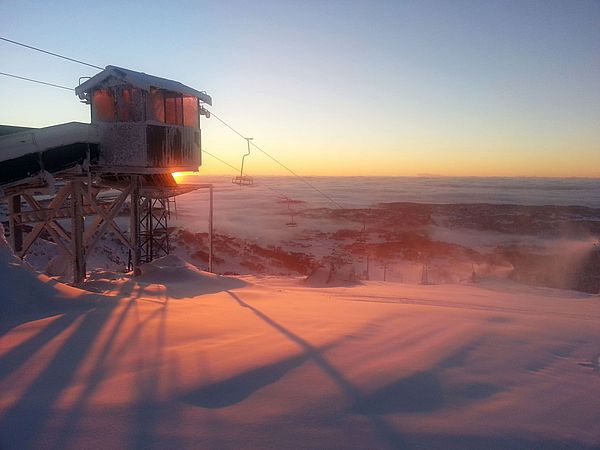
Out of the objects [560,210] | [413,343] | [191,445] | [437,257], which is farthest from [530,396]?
[560,210]

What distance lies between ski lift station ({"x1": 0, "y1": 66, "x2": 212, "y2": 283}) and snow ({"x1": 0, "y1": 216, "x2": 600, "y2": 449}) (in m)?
7.04

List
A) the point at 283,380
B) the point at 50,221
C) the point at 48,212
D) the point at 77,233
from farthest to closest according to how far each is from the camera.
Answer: the point at 50,221, the point at 48,212, the point at 77,233, the point at 283,380

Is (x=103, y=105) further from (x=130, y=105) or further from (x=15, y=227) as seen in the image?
(x=15, y=227)

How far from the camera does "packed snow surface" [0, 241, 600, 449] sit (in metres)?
2.81

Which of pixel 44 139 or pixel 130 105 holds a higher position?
pixel 130 105

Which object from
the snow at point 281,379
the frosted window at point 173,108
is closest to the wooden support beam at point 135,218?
the frosted window at point 173,108

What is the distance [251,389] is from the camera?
348 cm

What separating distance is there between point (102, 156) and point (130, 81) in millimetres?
2836

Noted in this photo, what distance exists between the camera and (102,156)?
1452 centimetres

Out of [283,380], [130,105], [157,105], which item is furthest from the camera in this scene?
[157,105]

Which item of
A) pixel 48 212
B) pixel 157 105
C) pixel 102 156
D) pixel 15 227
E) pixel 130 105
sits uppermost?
pixel 157 105

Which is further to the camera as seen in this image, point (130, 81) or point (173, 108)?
point (173, 108)

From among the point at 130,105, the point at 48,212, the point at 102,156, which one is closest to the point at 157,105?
the point at 130,105

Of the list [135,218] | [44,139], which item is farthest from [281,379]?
[135,218]
